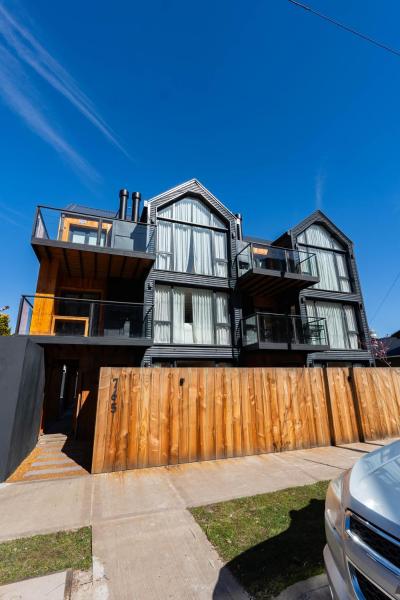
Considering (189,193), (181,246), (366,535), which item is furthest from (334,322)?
(366,535)

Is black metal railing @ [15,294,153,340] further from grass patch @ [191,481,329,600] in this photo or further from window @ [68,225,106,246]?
grass patch @ [191,481,329,600]

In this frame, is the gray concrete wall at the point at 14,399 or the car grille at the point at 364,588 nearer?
the car grille at the point at 364,588

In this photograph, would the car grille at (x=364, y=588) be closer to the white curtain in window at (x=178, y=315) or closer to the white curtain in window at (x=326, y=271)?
the white curtain in window at (x=178, y=315)

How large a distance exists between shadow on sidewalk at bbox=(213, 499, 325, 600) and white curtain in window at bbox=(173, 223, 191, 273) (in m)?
10.1

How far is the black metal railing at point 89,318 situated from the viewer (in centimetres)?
929

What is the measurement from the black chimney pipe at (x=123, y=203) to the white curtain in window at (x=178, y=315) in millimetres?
5900

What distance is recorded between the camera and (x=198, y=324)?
38.3 ft

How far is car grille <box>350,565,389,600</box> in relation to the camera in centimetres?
128

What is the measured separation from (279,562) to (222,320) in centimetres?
975

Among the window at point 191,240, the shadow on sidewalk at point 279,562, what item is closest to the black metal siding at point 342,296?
the window at point 191,240

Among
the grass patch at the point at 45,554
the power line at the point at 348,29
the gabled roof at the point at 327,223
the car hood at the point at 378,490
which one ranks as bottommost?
the grass patch at the point at 45,554

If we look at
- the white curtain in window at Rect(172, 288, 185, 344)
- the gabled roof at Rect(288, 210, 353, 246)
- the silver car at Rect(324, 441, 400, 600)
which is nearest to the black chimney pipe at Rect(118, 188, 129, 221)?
the white curtain in window at Rect(172, 288, 185, 344)

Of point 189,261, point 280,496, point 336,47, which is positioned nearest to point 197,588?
point 280,496

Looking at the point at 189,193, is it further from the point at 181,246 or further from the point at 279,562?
the point at 279,562
